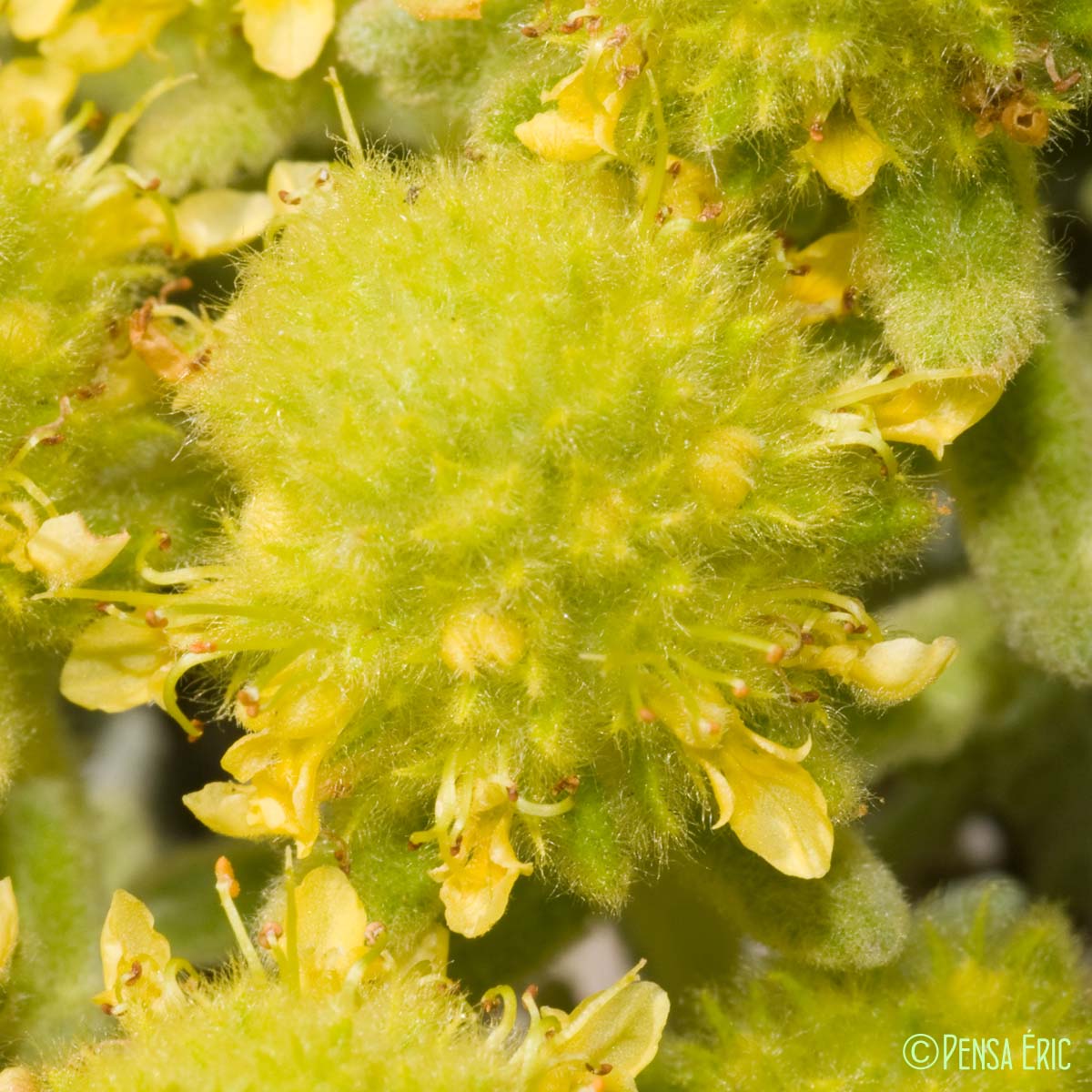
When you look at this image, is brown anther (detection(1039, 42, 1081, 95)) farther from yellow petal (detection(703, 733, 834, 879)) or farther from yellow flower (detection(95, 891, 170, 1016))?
yellow flower (detection(95, 891, 170, 1016))

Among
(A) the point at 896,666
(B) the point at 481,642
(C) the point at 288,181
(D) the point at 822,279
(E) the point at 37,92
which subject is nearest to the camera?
(B) the point at 481,642

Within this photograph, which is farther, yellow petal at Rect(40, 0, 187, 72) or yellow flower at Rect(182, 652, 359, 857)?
yellow petal at Rect(40, 0, 187, 72)

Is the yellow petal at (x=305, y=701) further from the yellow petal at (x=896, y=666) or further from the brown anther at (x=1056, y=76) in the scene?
the brown anther at (x=1056, y=76)

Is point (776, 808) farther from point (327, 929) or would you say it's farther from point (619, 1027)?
point (327, 929)

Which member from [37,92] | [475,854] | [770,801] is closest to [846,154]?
[770,801]

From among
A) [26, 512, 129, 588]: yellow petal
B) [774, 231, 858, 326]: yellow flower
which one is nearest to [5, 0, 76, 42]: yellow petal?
[26, 512, 129, 588]: yellow petal
